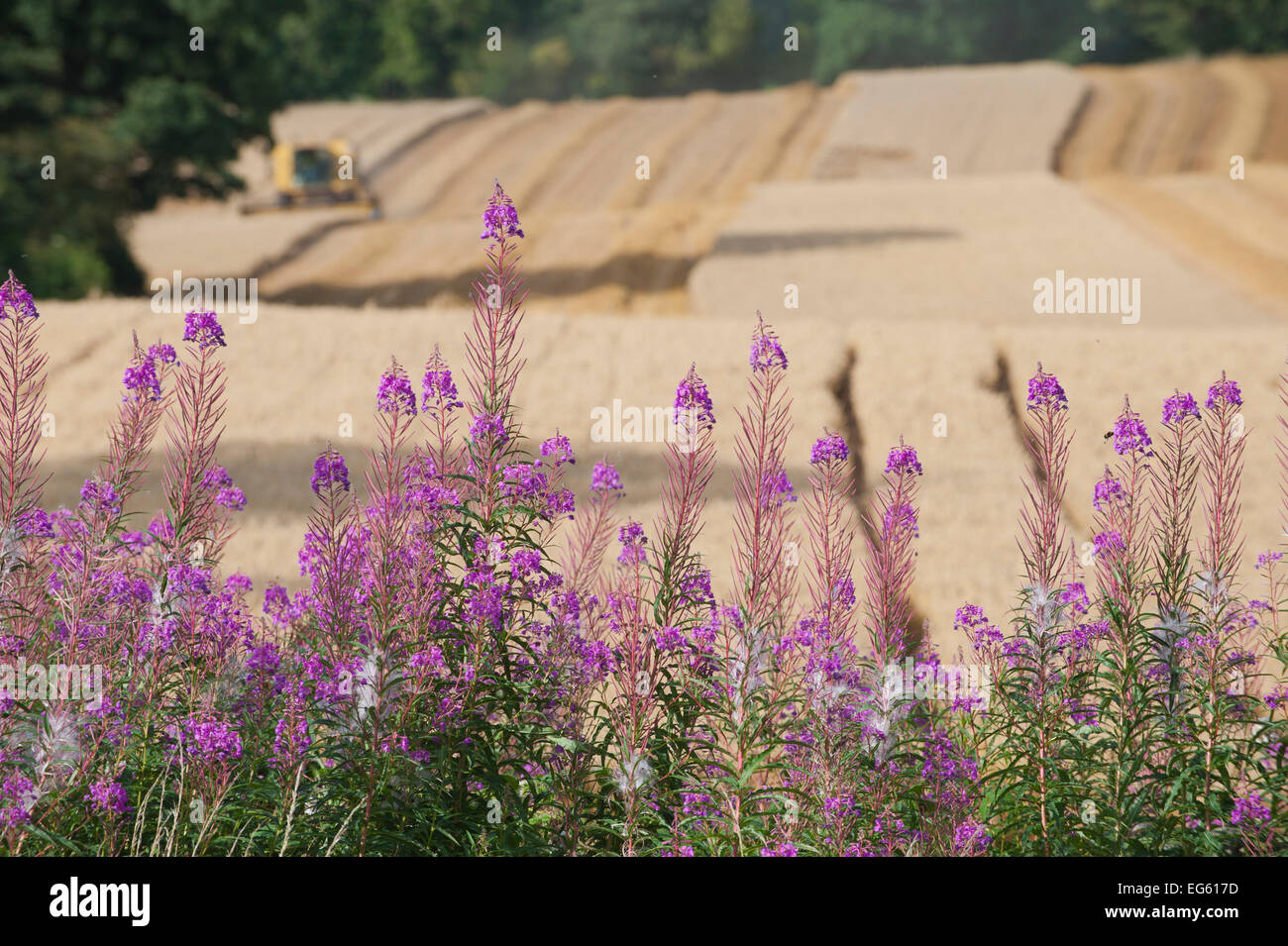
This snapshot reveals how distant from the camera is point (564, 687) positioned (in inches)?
209

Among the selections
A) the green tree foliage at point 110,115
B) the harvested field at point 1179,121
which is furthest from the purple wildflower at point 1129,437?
the harvested field at point 1179,121

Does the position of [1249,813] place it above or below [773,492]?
below

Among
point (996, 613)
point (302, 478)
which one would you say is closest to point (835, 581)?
point (996, 613)

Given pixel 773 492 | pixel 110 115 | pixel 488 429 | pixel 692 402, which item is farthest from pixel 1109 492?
pixel 110 115

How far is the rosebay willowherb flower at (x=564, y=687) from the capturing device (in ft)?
16.4

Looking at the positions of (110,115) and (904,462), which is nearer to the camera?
(904,462)

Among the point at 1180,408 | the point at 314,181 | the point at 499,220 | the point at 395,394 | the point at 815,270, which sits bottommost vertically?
the point at 1180,408

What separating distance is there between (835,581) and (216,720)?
2500mm

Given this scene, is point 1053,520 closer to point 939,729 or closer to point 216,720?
point 939,729

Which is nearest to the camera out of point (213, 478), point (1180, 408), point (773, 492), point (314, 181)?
point (773, 492)

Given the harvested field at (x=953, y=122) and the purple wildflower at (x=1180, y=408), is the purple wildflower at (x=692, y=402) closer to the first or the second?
the purple wildflower at (x=1180, y=408)

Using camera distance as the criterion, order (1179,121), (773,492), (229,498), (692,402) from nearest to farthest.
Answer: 1. (692,402)
2. (773,492)
3. (229,498)
4. (1179,121)

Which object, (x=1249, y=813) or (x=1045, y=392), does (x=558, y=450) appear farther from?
(x=1249, y=813)

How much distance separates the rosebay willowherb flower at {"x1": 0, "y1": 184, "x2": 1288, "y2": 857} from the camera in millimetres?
4988
